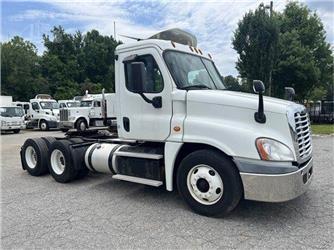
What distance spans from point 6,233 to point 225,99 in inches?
134

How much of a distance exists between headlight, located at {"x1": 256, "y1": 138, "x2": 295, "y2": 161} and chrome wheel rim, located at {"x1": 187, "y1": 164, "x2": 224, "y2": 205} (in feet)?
2.28

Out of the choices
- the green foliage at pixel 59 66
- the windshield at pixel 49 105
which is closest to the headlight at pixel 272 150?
the windshield at pixel 49 105

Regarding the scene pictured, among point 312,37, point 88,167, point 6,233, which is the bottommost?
point 6,233

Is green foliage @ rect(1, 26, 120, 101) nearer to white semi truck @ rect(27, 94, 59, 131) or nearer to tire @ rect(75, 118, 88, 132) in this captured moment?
white semi truck @ rect(27, 94, 59, 131)

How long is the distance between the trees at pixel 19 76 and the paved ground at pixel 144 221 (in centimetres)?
4375

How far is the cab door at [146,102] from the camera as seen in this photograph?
4.81 m

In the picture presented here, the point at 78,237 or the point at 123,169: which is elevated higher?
the point at 123,169

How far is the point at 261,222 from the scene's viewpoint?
14.0 feet

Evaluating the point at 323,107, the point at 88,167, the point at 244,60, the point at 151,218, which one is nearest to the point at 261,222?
the point at 151,218

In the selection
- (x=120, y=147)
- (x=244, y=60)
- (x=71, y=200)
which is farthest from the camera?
(x=244, y=60)

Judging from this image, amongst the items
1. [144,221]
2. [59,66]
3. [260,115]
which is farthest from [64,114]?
[59,66]

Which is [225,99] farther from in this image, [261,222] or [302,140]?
[261,222]

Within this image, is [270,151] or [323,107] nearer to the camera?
[270,151]

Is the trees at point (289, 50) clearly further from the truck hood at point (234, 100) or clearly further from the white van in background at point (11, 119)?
the truck hood at point (234, 100)
